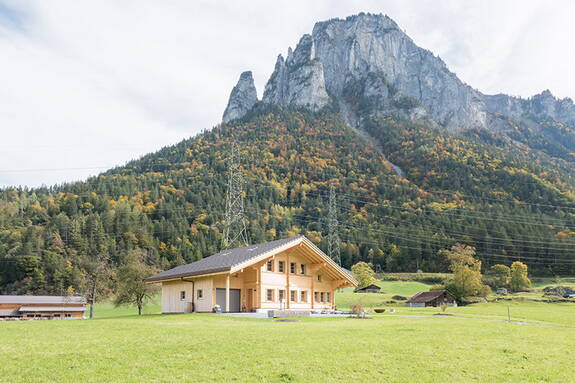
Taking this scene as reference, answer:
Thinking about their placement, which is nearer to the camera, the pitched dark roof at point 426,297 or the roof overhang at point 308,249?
the roof overhang at point 308,249

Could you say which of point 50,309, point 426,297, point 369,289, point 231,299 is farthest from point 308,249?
point 369,289

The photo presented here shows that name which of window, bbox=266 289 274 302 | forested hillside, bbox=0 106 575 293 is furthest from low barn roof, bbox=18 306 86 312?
window, bbox=266 289 274 302

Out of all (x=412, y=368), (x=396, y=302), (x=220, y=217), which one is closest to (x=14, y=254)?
(x=220, y=217)

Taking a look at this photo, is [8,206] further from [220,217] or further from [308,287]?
[308,287]

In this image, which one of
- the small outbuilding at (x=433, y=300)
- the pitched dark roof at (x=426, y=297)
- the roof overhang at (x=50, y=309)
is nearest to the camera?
the roof overhang at (x=50, y=309)

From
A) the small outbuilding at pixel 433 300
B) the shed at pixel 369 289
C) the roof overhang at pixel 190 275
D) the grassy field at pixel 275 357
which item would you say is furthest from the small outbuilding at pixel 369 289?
the grassy field at pixel 275 357

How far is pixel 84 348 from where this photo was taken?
519 inches

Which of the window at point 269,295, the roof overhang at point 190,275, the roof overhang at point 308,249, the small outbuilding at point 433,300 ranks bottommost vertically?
the small outbuilding at point 433,300

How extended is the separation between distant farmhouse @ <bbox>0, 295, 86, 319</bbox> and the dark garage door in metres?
37.3

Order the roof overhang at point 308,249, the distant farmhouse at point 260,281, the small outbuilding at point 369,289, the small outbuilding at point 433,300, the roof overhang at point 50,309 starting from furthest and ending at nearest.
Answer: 1. the small outbuilding at point 369,289
2. the small outbuilding at point 433,300
3. the roof overhang at point 50,309
4. the distant farmhouse at point 260,281
5. the roof overhang at point 308,249

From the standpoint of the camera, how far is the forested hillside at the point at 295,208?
99750 millimetres

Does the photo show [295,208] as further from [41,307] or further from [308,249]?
[308,249]

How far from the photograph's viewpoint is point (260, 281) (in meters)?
35.2

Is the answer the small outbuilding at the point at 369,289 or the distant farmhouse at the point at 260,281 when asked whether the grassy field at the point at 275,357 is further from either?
the small outbuilding at the point at 369,289
